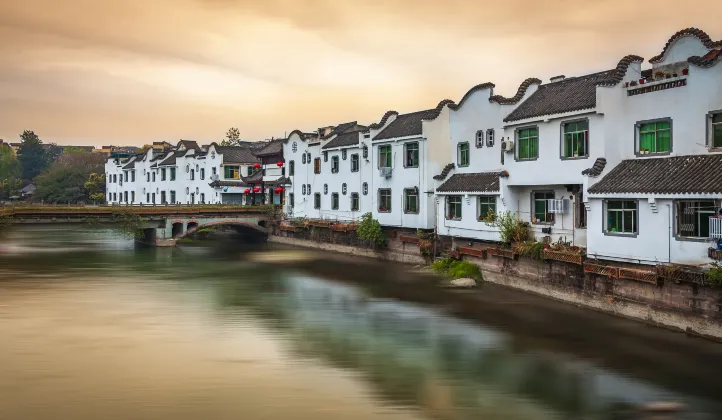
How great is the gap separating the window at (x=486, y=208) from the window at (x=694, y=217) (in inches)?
437

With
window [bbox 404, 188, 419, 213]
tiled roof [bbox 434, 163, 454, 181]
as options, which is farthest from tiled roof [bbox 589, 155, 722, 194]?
window [bbox 404, 188, 419, 213]

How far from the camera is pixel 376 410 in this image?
13969 mm

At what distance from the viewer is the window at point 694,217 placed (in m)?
19.0

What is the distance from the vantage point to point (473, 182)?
32.7 m

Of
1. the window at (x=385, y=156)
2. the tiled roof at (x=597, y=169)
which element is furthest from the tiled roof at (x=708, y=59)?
the window at (x=385, y=156)

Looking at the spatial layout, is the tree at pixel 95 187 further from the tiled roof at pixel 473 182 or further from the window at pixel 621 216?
the window at pixel 621 216

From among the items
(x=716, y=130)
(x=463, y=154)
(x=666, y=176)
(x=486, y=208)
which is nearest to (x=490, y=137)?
(x=463, y=154)

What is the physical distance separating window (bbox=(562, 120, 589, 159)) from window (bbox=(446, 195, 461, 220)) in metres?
8.50

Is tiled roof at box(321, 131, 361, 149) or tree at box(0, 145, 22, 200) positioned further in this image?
tree at box(0, 145, 22, 200)

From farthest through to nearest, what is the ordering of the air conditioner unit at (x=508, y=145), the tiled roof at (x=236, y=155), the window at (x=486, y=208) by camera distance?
the tiled roof at (x=236, y=155) < the window at (x=486, y=208) < the air conditioner unit at (x=508, y=145)

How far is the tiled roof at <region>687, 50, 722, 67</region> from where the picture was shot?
1978cm

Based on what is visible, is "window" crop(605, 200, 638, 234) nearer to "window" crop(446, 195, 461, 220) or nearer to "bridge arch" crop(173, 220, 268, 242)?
"window" crop(446, 195, 461, 220)

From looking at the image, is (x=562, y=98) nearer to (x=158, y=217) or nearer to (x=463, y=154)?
(x=463, y=154)

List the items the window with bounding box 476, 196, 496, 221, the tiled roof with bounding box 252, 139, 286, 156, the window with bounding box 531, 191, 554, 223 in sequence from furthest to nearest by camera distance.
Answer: the tiled roof with bounding box 252, 139, 286, 156
the window with bounding box 476, 196, 496, 221
the window with bounding box 531, 191, 554, 223
